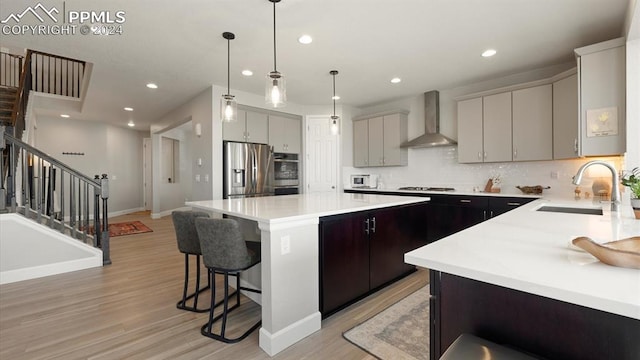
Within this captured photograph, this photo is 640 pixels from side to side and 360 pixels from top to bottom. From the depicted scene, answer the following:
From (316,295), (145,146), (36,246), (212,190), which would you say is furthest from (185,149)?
(316,295)

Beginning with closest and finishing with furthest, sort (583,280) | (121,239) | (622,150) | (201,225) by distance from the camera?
1. (583,280)
2. (201,225)
3. (622,150)
4. (121,239)

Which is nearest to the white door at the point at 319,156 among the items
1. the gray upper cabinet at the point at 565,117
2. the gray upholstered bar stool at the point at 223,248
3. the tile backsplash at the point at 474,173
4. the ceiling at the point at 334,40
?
the tile backsplash at the point at 474,173

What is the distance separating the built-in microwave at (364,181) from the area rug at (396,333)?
3282mm

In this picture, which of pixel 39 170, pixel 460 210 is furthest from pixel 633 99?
pixel 39 170

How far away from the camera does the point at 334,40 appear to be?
2928 millimetres

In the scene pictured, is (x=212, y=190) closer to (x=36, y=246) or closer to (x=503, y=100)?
(x=36, y=246)

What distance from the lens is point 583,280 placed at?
722 mm

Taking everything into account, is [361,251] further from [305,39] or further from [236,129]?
[236,129]

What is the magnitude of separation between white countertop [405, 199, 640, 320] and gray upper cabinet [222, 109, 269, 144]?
4.01m

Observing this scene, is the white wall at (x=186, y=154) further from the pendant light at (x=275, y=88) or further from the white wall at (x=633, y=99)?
the white wall at (x=633, y=99)

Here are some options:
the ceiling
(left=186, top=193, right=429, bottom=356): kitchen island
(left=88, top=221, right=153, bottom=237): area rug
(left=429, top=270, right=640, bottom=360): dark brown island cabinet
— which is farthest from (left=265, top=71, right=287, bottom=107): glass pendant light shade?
(left=88, top=221, right=153, bottom=237): area rug

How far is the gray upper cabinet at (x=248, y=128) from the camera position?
4.54 meters

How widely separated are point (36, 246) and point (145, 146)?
6.04 metres

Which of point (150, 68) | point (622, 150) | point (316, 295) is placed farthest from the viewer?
point (150, 68)
